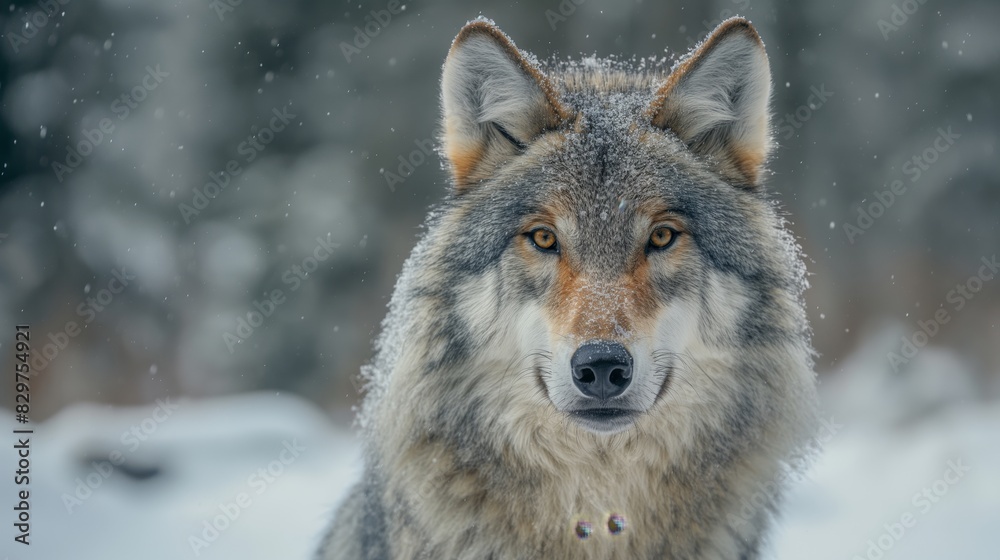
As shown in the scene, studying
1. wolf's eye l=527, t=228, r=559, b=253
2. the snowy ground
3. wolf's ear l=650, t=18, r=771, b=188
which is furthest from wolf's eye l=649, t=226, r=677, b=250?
the snowy ground

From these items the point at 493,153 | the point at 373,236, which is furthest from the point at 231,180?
the point at 493,153

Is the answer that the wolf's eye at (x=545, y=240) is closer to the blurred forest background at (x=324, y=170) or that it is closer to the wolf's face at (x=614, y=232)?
the wolf's face at (x=614, y=232)

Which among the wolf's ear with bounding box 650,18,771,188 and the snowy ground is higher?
the wolf's ear with bounding box 650,18,771,188

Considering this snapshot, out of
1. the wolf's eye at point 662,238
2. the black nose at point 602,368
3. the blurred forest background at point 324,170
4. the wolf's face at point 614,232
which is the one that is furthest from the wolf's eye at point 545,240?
the blurred forest background at point 324,170

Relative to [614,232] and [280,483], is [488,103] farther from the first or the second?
[280,483]

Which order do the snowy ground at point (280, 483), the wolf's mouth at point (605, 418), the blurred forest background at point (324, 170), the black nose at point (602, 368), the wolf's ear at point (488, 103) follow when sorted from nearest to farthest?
the black nose at point (602, 368) → the wolf's mouth at point (605, 418) → the wolf's ear at point (488, 103) → the snowy ground at point (280, 483) → the blurred forest background at point (324, 170)

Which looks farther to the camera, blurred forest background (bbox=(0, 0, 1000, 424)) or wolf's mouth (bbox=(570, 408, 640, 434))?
blurred forest background (bbox=(0, 0, 1000, 424))

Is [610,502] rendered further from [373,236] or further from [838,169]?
[838,169]

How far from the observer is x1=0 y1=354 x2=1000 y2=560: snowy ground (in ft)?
18.3

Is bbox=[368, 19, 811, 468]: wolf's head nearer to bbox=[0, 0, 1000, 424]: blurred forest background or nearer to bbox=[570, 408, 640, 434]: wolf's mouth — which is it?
bbox=[570, 408, 640, 434]: wolf's mouth

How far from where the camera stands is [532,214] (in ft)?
9.46

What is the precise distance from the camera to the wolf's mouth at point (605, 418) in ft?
8.33

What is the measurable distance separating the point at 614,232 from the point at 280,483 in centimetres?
552

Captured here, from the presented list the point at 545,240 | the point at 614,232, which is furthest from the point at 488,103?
the point at 614,232
